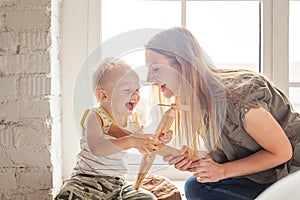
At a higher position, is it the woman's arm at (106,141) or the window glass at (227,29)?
the window glass at (227,29)

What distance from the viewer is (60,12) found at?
2.04m

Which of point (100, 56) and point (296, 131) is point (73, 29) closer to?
point (100, 56)

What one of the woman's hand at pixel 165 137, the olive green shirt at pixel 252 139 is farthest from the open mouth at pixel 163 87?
the olive green shirt at pixel 252 139

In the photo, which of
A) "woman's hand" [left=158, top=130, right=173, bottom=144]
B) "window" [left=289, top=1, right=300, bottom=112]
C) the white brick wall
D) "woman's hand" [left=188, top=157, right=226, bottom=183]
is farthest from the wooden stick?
"window" [left=289, top=1, right=300, bottom=112]

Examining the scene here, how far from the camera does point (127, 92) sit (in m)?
1.31

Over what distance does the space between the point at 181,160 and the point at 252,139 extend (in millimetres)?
252

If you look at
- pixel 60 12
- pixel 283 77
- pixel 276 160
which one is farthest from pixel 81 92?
pixel 283 77

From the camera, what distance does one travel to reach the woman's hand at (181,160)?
1373 millimetres

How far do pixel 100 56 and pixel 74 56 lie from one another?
0.71m

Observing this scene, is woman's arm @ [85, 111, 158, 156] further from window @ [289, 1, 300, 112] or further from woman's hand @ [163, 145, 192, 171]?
window @ [289, 1, 300, 112]

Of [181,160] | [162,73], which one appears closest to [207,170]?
[181,160]

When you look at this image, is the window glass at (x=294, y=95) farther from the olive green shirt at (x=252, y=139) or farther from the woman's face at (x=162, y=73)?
the woman's face at (x=162, y=73)

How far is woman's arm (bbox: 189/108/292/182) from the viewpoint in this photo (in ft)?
4.71

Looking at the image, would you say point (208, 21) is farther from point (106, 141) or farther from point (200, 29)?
point (106, 141)
